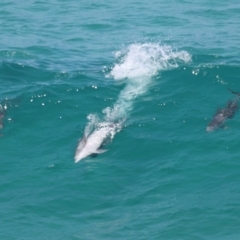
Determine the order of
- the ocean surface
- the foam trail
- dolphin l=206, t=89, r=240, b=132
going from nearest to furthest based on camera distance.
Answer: the ocean surface
dolphin l=206, t=89, r=240, b=132
the foam trail

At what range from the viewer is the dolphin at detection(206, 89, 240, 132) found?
83.4 feet

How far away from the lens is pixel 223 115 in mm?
25969

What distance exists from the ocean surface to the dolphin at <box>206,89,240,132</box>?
33 cm

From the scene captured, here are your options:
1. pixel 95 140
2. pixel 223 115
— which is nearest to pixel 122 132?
pixel 95 140

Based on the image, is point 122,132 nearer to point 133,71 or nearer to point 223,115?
point 223,115

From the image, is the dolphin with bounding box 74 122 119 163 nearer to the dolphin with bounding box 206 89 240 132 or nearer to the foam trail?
the foam trail

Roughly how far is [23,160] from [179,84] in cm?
912

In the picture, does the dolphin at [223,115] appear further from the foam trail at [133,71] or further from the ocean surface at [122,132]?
the foam trail at [133,71]

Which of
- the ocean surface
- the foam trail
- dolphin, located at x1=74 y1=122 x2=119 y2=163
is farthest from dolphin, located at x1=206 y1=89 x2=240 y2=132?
dolphin, located at x1=74 y1=122 x2=119 y2=163

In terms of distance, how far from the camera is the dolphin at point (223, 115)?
25.4 meters

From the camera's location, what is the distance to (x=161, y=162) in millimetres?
23531

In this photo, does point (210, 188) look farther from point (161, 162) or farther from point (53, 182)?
point (53, 182)

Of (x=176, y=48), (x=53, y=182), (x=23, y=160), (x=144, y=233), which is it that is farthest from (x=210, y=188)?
(x=176, y=48)

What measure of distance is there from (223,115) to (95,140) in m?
5.57
